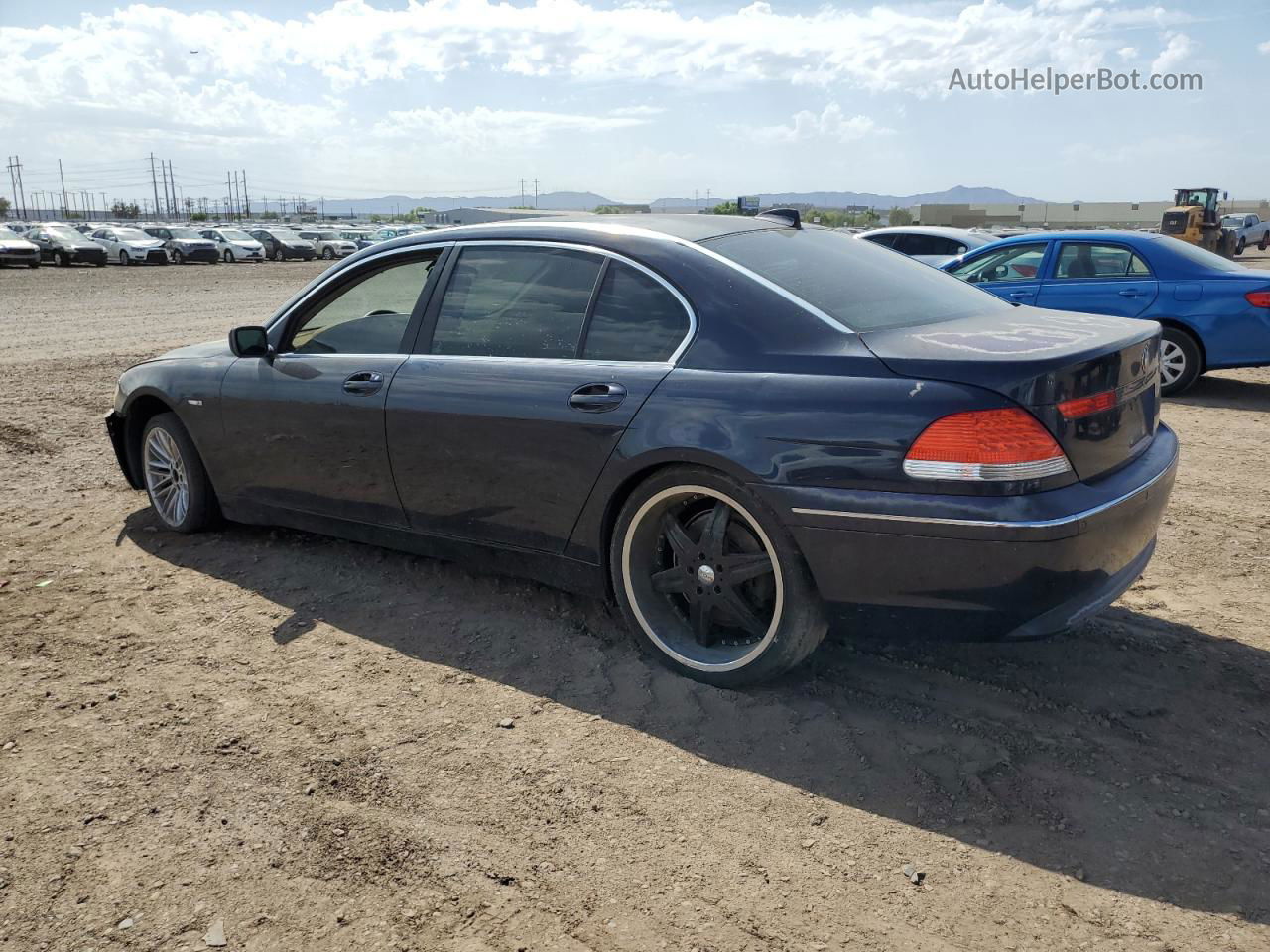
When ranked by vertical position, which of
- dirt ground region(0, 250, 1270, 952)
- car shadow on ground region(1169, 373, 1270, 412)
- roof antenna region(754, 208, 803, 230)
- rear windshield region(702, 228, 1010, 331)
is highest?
roof antenna region(754, 208, 803, 230)

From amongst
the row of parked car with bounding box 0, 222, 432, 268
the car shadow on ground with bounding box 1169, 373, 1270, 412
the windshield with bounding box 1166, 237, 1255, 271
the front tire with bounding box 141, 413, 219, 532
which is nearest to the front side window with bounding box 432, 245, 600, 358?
the front tire with bounding box 141, 413, 219, 532

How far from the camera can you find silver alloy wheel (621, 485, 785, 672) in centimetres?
342

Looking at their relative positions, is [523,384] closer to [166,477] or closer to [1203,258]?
[166,477]

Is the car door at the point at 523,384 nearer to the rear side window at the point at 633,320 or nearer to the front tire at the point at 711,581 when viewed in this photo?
the rear side window at the point at 633,320

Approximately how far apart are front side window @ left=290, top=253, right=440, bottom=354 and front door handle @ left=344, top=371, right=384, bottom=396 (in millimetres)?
131

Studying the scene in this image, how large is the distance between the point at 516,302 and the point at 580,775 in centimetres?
187

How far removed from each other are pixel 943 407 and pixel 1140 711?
4.20ft

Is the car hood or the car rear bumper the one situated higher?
the car hood

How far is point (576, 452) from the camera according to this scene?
3.69 metres

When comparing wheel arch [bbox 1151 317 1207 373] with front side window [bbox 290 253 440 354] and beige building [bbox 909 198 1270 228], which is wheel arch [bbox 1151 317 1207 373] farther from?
beige building [bbox 909 198 1270 228]

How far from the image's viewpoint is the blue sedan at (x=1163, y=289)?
901cm

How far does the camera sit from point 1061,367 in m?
3.04

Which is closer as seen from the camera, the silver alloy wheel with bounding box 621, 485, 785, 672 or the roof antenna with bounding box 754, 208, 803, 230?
the silver alloy wheel with bounding box 621, 485, 785, 672

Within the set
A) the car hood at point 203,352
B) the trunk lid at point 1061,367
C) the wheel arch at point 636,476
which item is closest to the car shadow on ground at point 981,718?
the wheel arch at point 636,476
